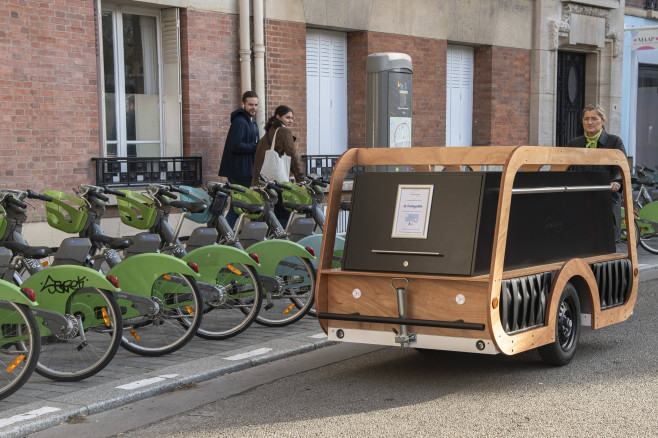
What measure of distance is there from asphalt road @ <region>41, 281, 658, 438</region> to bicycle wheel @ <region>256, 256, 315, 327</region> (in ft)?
2.57

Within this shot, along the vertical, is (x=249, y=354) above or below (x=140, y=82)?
below

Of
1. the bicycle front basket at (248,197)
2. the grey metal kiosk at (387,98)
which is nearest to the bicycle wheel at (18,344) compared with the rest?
the bicycle front basket at (248,197)

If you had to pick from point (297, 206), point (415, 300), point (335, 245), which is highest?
point (297, 206)

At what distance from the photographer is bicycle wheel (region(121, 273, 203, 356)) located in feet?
22.5

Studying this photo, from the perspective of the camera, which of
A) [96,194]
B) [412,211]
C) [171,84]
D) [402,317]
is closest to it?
[402,317]

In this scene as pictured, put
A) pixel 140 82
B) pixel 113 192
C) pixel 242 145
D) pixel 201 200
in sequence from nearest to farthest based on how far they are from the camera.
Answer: pixel 113 192 < pixel 201 200 < pixel 242 145 < pixel 140 82

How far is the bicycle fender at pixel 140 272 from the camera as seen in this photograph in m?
6.75

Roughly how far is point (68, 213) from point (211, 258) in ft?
3.74

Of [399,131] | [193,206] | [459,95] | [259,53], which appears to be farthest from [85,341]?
[459,95]

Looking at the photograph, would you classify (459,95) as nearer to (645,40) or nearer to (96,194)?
(645,40)

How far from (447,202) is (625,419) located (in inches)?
65.5

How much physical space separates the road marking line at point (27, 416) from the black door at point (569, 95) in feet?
49.7

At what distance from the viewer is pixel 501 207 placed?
5855mm

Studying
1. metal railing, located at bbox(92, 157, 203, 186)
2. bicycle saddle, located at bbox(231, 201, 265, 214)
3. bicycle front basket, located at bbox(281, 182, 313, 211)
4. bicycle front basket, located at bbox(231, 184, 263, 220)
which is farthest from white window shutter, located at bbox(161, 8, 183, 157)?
bicycle saddle, located at bbox(231, 201, 265, 214)
